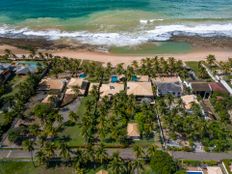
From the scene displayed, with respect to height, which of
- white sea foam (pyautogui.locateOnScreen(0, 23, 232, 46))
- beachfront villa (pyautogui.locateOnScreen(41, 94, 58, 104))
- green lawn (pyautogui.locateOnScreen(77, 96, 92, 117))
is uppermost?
white sea foam (pyautogui.locateOnScreen(0, 23, 232, 46))

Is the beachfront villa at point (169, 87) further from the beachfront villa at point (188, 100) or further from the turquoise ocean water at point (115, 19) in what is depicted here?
the turquoise ocean water at point (115, 19)

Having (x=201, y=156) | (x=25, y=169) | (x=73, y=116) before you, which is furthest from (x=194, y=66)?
(x=25, y=169)

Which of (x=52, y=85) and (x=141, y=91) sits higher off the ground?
(x=141, y=91)

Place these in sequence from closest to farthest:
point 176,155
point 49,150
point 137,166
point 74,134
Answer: point 137,166, point 49,150, point 176,155, point 74,134

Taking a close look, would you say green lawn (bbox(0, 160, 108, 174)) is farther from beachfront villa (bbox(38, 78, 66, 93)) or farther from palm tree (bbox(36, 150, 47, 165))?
beachfront villa (bbox(38, 78, 66, 93))

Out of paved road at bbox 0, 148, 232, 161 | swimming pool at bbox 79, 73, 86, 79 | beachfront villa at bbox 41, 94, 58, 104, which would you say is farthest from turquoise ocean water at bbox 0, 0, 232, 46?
paved road at bbox 0, 148, 232, 161

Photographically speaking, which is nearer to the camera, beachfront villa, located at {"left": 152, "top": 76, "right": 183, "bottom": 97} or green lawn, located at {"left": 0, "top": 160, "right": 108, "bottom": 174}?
green lawn, located at {"left": 0, "top": 160, "right": 108, "bottom": 174}

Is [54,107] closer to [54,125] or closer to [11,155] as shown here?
[54,125]

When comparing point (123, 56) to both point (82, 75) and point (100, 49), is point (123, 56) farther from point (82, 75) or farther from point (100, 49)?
point (82, 75)

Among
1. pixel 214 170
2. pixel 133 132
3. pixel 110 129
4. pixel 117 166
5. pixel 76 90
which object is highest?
pixel 76 90
